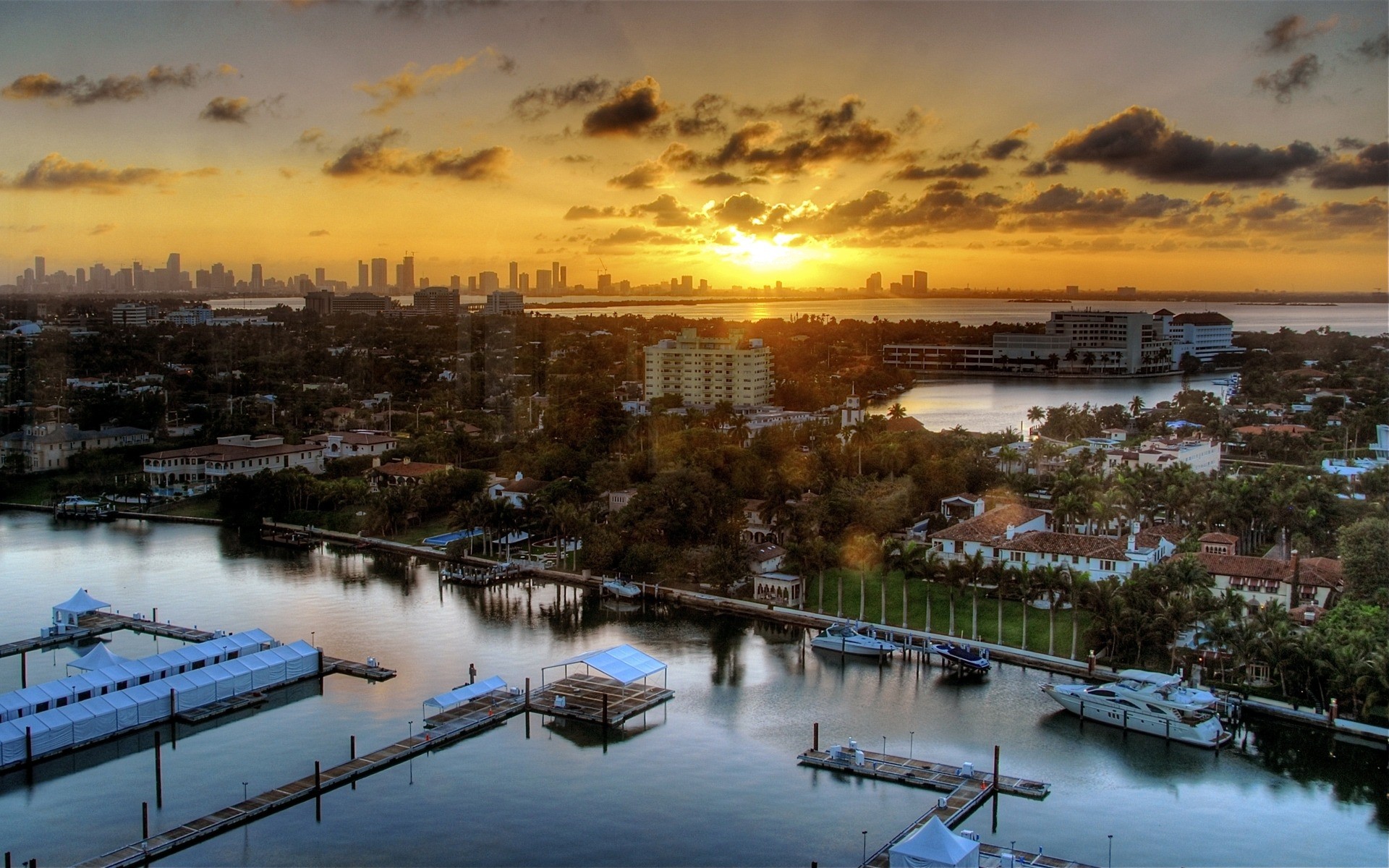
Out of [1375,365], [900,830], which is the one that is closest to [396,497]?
[900,830]

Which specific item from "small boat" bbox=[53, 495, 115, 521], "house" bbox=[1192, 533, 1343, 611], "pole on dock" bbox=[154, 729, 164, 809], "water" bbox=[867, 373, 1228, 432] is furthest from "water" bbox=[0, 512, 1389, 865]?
"water" bbox=[867, 373, 1228, 432]

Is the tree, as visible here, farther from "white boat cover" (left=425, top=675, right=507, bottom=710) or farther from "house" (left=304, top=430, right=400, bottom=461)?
"house" (left=304, top=430, right=400, bottom=461)

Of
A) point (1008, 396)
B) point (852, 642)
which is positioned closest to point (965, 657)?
point (852, 642)

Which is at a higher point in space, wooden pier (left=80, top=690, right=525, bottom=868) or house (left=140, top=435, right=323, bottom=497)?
house (left=140, top=435, right=323, bottom=497)

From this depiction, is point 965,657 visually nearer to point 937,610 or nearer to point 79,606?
point 937,610

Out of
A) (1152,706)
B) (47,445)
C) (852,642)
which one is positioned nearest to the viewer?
(1152,706)

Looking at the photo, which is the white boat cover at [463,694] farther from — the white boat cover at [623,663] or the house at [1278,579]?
the house at [1278,579]

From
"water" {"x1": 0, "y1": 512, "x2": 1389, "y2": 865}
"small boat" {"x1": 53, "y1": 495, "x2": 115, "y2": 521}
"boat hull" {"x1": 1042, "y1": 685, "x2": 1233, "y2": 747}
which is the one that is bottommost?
"water" {"x1": 0, "y1": 512, "x2": 1389, "y2": 865}
